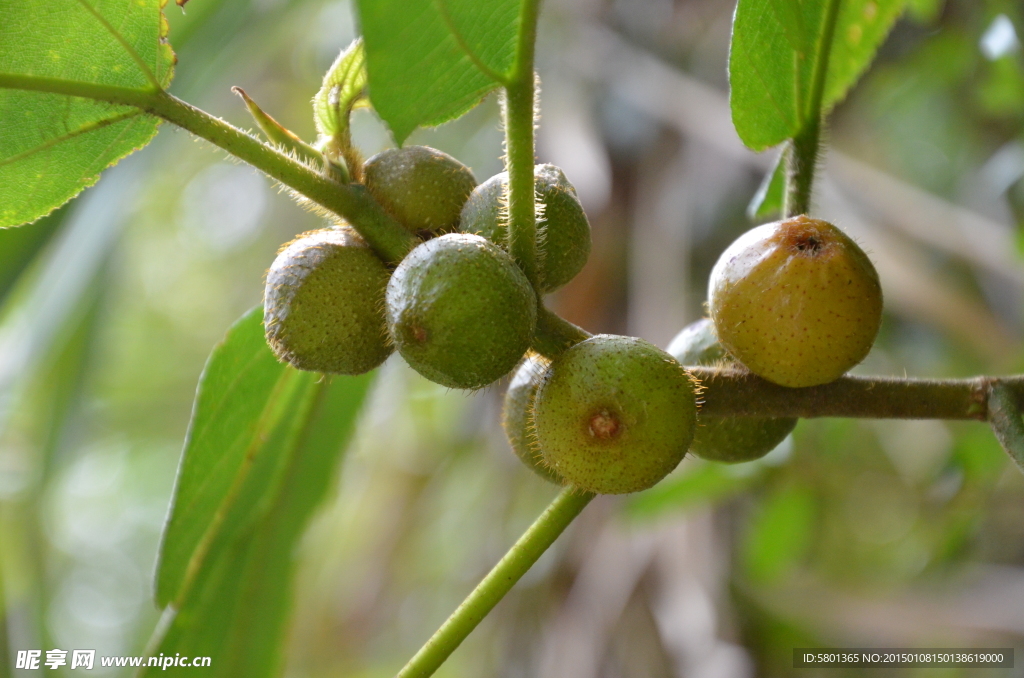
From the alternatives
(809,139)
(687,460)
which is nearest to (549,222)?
(809,139)

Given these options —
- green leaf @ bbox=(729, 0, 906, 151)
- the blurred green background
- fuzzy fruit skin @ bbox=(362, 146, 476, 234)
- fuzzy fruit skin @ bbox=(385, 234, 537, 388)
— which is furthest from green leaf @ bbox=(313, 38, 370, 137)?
the blurred green background

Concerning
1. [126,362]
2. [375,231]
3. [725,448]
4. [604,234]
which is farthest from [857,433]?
[126,362]

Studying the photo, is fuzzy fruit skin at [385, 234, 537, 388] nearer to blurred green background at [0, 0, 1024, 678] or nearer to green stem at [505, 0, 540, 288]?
green stem at [505, 0, 540, 288]

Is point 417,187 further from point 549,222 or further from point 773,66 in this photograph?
point 773,66

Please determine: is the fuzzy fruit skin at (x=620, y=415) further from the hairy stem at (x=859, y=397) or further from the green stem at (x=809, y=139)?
the green stem at (x=809, y=139)

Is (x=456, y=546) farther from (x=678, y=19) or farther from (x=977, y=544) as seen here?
(x=678, y=19)

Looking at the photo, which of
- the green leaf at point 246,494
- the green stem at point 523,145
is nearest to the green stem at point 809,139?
the green stem at point 523,145
